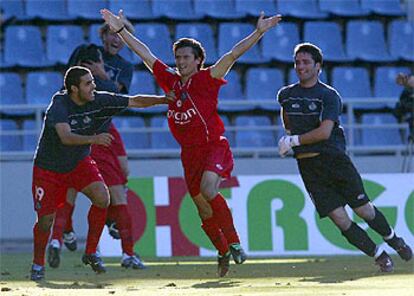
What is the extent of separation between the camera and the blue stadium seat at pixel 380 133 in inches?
711

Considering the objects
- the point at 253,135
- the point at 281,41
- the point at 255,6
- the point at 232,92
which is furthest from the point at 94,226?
the point at 255,6

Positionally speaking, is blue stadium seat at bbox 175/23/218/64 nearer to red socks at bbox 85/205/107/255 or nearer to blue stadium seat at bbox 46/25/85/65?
blue stadium seat at bbox 46/25/85/65

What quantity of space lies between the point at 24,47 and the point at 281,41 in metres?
3.86

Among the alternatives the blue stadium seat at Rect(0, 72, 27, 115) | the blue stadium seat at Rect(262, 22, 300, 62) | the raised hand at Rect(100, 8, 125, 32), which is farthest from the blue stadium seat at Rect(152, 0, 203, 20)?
the raised hand at Rect(100, 8, 125, 32)

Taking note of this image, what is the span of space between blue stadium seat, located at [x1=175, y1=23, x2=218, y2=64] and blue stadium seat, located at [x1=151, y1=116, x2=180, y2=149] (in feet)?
4.93

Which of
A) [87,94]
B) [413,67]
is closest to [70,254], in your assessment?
[87,94]

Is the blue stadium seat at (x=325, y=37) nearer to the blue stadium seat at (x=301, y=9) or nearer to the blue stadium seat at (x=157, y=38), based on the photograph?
the blue stadium seat at (x=301, y=9)

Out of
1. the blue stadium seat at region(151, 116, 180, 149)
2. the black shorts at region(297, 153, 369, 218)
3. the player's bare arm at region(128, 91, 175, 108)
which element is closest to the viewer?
the player's bare arm at region(128, 91, 175, 108)

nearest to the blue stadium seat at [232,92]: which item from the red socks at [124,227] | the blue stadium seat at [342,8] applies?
the blue stadium seat at [342,8]

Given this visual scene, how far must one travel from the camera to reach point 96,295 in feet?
26.2

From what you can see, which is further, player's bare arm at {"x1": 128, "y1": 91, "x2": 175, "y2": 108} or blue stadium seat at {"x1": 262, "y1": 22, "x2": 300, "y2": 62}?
blue stadium seat at {"x1": 262, "y1": 22, "x2": 300, "y2": 62}

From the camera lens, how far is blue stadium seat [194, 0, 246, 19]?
19.2 metres

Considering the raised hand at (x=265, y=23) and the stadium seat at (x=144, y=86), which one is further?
the stadium seat at (x=144, y=86)

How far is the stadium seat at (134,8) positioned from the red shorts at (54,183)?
9.20 metres
